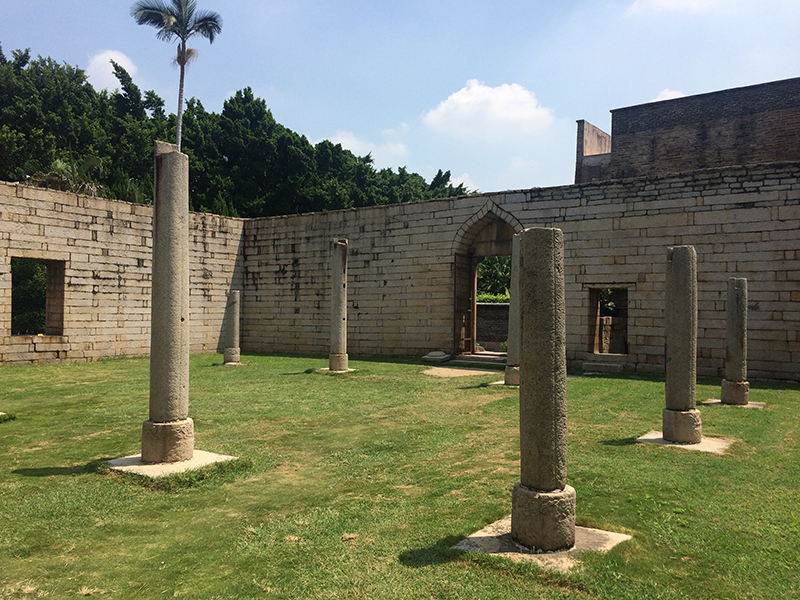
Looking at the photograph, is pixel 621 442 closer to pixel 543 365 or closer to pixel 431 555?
pixel 543 365

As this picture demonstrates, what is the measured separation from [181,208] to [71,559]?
318 centimetres

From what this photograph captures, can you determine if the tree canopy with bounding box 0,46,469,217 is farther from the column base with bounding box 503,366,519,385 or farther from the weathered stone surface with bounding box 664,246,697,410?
the weathered stone surface with bounding box 664,246,697,410

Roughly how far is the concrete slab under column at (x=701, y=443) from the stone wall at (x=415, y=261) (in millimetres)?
6962

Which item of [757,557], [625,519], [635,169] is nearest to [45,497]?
[625,519]

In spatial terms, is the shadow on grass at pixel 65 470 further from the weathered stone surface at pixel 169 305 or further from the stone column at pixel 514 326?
the stone column at pixel 514 326

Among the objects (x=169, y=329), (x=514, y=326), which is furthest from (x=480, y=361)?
(x=169, y=329)

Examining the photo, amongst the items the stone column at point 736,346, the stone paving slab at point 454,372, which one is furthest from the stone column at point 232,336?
the stone column at point 736,346

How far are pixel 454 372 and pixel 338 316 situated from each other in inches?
115

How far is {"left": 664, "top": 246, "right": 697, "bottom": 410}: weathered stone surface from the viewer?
6.30m

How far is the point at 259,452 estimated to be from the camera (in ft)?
19.8

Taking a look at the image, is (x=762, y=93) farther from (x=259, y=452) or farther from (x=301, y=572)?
(x=301, y=572)

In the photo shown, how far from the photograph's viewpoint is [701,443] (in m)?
6.27

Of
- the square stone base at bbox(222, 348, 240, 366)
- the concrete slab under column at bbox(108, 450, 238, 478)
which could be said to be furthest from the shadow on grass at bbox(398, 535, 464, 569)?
the square stone base at bbox(222, 348, 240, 366)

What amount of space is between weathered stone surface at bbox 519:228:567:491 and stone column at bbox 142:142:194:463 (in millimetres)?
3299
